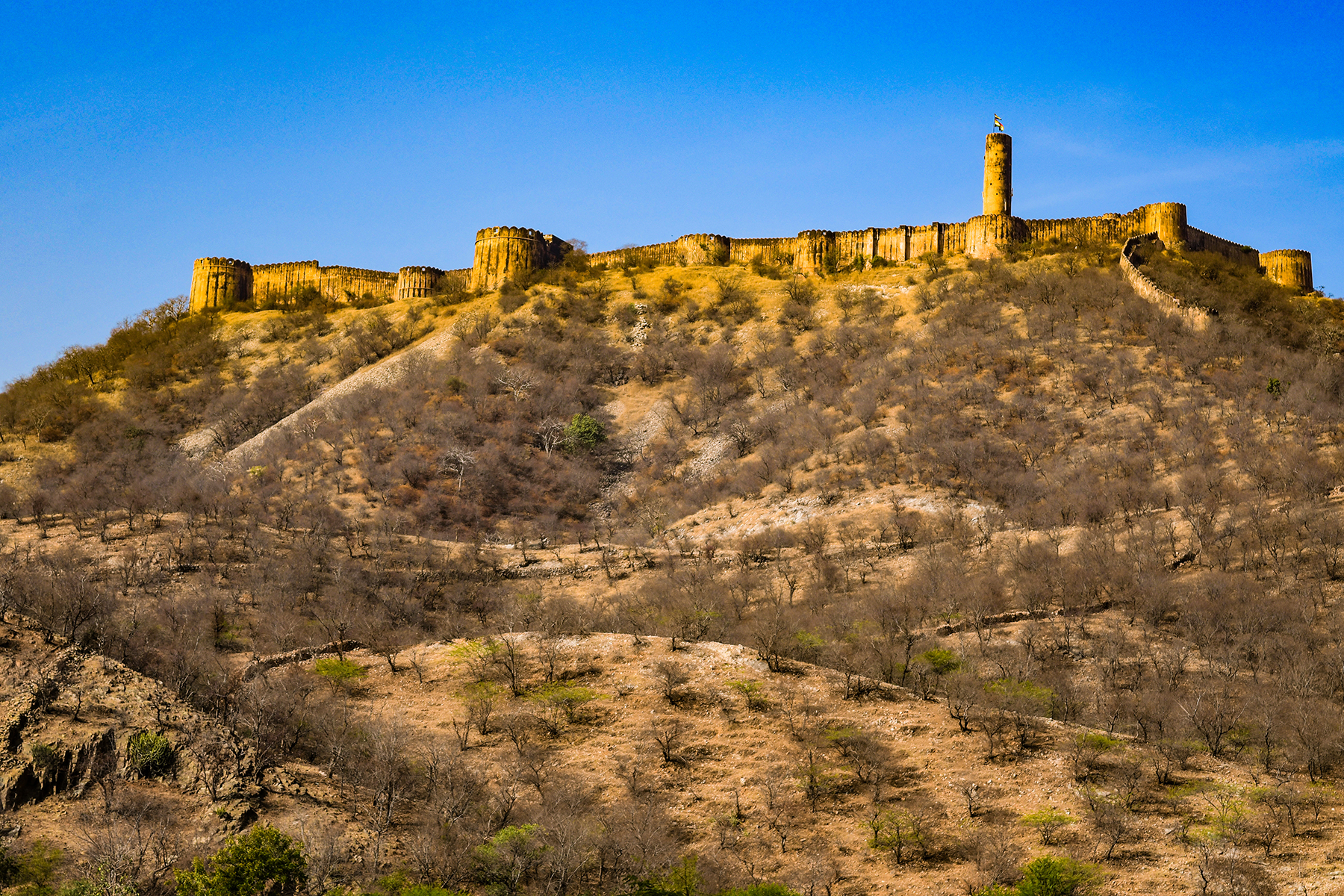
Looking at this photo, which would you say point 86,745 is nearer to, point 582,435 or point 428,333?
point 582,435

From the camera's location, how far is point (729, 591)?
28.2m

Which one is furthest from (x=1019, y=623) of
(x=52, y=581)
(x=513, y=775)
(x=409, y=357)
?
(x=409, y=357)

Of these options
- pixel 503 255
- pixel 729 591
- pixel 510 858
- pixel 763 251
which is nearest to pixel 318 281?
pixel 503 255

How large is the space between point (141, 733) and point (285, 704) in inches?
141

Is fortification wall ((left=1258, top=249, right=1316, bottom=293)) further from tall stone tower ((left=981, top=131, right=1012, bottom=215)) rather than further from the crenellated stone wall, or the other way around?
the crenellated stone wall

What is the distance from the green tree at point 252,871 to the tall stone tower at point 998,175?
159 feet

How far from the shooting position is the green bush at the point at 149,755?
14602 millimetres

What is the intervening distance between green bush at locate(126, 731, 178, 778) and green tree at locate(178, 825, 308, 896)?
222cm

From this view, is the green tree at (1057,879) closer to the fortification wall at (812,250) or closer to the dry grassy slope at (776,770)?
the dry grassy slope at (776,770)

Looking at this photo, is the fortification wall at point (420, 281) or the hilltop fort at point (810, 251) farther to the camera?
the fortification wall at point (420, 281)

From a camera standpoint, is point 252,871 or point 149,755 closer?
point 252,871

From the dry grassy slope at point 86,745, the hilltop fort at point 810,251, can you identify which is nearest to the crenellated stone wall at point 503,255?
the hilltop fort at point 810,251

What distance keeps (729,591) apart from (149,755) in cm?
1574

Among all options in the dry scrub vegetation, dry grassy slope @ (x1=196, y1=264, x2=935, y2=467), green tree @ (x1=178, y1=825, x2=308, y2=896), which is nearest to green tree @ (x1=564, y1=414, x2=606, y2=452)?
the dry scrub vegetation
